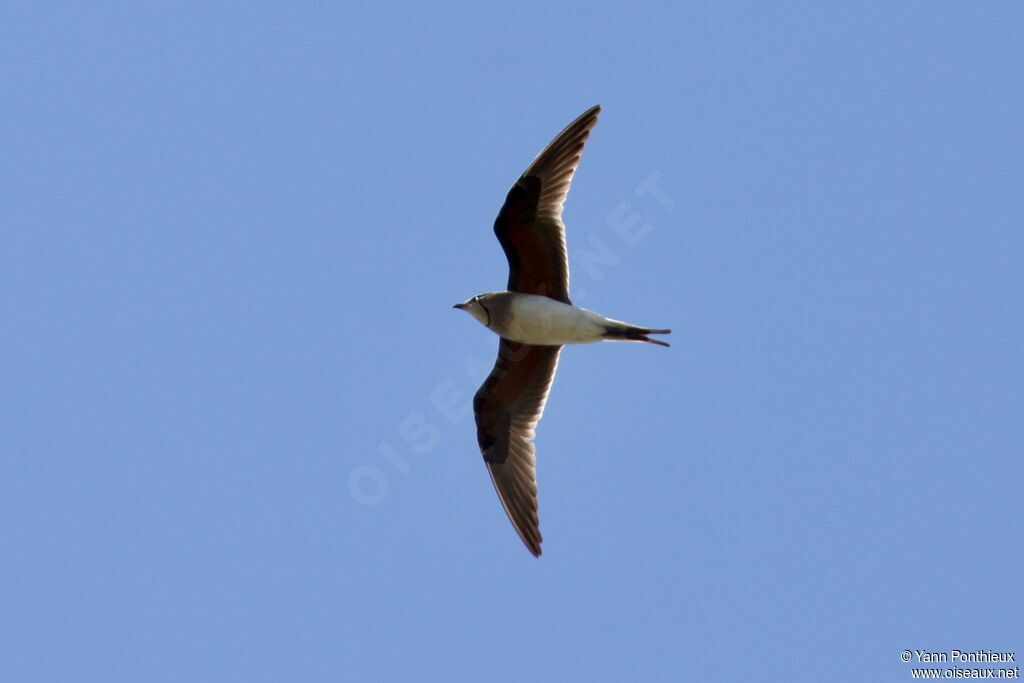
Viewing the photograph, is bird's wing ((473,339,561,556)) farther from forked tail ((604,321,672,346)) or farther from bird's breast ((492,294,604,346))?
forked tail ((604,321,672,346))

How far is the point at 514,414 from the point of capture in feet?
41.1

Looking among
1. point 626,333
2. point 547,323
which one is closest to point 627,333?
point 626,333

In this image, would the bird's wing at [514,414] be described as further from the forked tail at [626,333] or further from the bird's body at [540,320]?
the forked tail at [626,333]

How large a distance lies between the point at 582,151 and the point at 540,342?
2022mm

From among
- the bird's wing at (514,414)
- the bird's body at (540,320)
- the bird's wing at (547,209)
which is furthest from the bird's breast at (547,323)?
the bird's wing at (514,414)

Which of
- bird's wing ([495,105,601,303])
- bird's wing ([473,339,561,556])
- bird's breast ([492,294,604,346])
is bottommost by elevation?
bird's wing ([473,339,561,556])

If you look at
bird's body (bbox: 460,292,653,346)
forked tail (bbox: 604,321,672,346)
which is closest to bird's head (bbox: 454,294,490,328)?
bird's body (bbox: 460,292,653,346)

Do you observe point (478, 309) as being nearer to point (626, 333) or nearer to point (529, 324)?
point (529, 324)

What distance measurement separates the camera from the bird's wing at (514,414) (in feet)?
40.3

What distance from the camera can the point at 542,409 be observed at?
1248 centimetres

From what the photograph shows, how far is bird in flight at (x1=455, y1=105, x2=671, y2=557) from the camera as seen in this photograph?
11.4 m

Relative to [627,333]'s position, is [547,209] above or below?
above

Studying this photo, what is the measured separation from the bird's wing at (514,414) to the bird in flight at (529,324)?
1 cm

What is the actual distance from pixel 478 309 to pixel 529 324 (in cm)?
69
